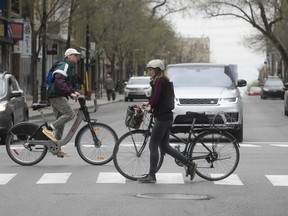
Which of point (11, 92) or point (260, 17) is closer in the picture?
point (11, 92)

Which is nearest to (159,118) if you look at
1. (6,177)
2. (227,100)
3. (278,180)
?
(278,180)

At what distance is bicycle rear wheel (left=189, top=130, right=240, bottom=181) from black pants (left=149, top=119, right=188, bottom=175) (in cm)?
24

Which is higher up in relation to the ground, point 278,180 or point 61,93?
point 61,93

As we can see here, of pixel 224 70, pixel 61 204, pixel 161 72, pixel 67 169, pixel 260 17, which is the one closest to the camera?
pixel 61 204

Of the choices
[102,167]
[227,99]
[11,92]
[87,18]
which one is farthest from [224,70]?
[87,18]

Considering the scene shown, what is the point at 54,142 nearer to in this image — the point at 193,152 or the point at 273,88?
the point at 193,152

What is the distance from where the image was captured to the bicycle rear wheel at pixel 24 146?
12.7 meters

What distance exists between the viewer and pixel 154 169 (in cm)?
1077

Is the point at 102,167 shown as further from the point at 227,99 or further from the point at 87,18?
the point at 87,18

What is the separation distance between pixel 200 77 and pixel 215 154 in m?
7.46

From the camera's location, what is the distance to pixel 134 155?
1102cm

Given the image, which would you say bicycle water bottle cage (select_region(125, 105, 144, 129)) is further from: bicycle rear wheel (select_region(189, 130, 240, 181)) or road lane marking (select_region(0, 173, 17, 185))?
road lane marking (select_region(0, 173, 17, 185))

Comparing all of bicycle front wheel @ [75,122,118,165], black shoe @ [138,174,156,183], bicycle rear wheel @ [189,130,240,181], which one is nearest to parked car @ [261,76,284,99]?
bicycle front wheel @ [75,122,118,165]

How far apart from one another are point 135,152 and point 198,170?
3.04 ft
